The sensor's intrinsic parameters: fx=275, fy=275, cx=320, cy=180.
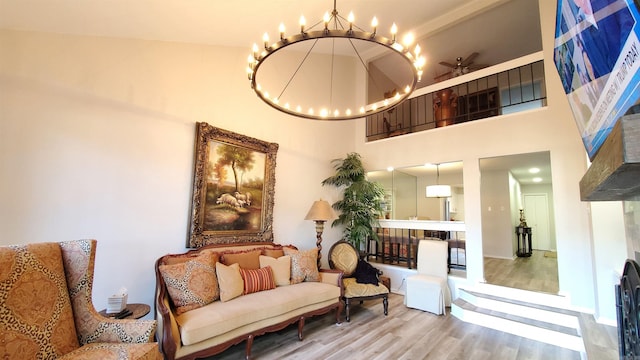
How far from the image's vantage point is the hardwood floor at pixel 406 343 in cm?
280

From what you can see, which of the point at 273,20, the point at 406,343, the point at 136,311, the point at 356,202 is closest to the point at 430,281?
the point at 406,343

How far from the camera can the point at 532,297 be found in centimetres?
380

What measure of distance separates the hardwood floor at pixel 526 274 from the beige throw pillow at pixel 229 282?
12.6 feet

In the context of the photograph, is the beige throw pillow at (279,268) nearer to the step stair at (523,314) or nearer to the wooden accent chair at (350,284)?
the wooden accent chair at (350,284)

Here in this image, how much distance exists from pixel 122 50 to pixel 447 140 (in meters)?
4.79

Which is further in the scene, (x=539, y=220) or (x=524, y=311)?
(x=539, y=220)

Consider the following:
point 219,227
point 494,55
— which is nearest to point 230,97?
point 219,227

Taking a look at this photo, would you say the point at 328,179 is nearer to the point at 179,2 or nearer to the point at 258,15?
the point at 258,15

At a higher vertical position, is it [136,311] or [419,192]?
[419,192]

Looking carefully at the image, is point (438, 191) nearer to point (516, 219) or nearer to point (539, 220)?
point (516, 219)

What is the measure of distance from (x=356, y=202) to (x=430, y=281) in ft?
6.20

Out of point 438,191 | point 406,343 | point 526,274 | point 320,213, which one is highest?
point 438,191

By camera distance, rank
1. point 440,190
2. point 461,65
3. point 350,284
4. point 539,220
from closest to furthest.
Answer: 1. point 350,284
2. point 440,190
3. point 461,65
4. point 539,220

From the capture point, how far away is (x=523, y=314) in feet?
11.9
